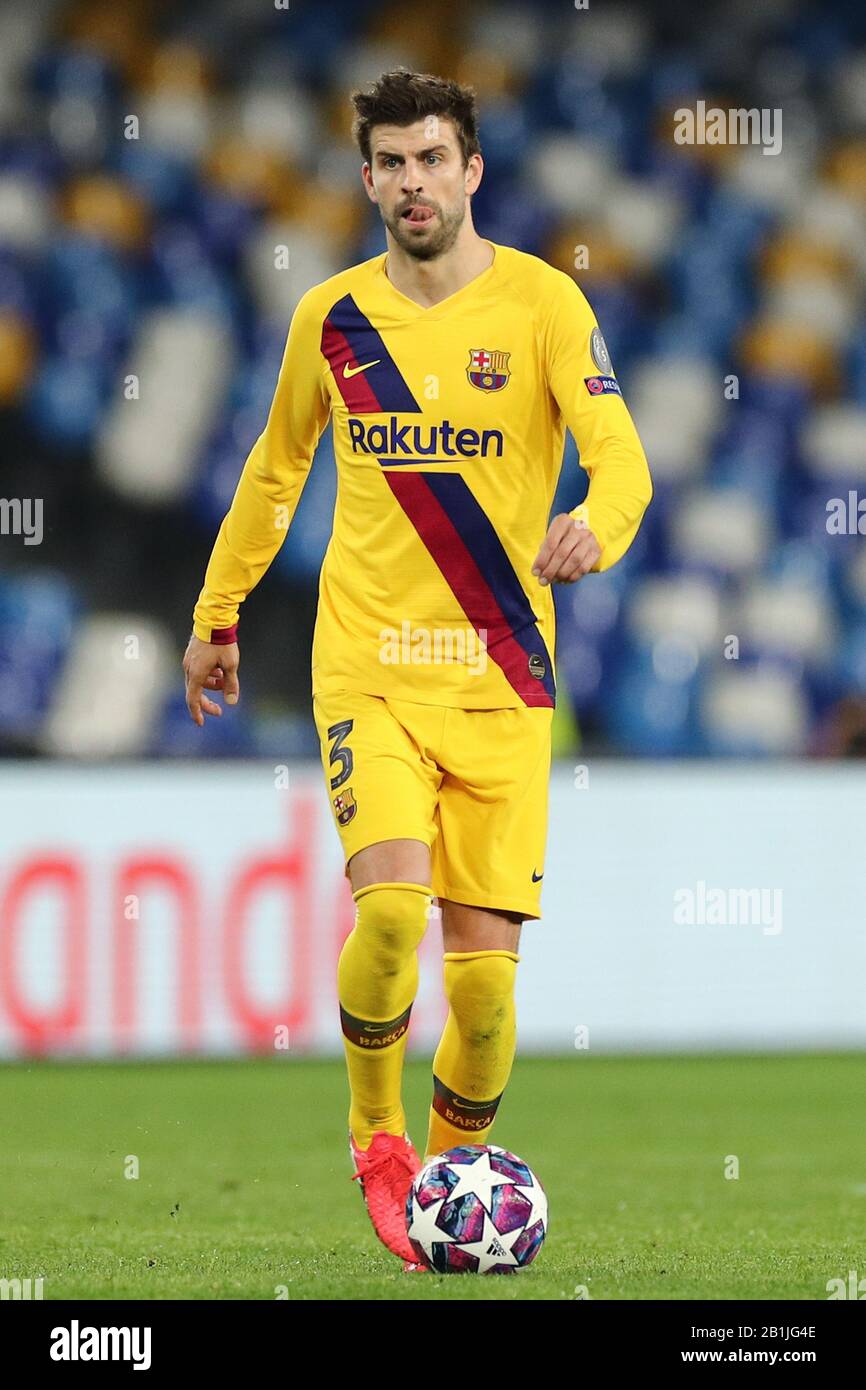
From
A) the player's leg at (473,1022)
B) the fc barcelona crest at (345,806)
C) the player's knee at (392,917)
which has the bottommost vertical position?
the player's leg at (473,1022)

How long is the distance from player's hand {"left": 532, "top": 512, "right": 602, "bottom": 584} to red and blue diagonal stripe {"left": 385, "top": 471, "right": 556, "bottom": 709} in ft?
1.98

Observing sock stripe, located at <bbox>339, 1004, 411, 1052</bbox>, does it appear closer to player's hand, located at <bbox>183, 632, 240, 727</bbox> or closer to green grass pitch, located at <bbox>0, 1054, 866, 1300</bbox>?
green grass pitch, located at <bbox>0, 1054, 866, 1300</bbox>

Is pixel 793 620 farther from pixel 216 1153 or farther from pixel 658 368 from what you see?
pixel 216 1153

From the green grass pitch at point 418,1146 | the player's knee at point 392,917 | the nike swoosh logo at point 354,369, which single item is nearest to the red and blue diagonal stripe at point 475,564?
the nike swoosh logo at point 354,369

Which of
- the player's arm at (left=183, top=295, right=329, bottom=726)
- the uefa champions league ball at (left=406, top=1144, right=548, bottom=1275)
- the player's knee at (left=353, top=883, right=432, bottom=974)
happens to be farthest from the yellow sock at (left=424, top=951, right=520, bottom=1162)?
the player's arm at (left=183, top=295, right=329, bottom=726)

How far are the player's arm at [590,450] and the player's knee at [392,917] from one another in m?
0.76

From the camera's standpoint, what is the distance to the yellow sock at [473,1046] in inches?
187

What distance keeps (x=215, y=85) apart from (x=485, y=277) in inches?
331

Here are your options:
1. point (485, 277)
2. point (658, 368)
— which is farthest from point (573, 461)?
point (485, 277)

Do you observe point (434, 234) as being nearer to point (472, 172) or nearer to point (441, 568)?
point (472, 172)

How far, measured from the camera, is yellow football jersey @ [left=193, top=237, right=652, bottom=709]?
4.73m

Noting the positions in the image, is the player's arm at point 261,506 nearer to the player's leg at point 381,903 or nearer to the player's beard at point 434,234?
the player's beard at point 434,234

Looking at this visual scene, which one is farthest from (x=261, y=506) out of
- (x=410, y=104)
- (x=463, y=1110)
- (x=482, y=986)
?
(x=463, y=1110)

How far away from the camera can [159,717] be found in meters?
10.9
